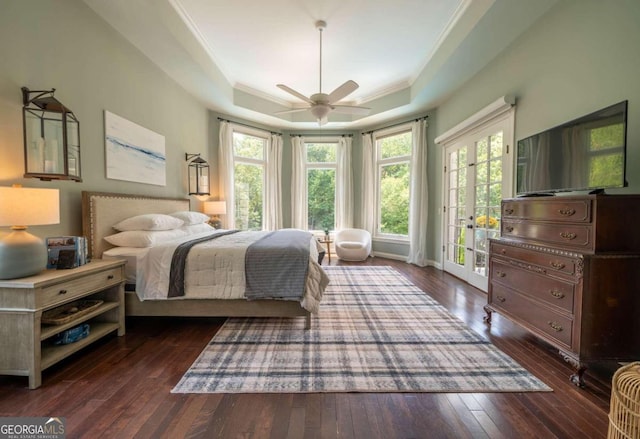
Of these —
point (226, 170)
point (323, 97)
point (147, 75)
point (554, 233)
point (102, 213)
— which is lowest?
point (554, 233)

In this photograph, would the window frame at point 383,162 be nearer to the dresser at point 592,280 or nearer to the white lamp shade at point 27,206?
the dresser at point 592,280

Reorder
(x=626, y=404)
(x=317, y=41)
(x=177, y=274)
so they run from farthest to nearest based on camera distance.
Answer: (x=317, y=41) → (x=177, y=274) → (x=626, y=404)

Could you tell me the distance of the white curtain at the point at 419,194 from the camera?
5.02 meters

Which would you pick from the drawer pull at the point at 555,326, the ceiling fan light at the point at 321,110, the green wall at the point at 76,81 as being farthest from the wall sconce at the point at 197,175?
the drawer pull at the point at 555,326

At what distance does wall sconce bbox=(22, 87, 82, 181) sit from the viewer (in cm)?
196

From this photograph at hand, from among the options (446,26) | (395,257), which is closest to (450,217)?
(395,257)

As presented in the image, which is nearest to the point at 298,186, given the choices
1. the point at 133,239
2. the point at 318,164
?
the point at 318,164

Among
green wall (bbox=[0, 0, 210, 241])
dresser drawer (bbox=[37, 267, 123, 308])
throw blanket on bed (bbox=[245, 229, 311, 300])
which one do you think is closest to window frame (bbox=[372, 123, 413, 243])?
throw blanket on bed (bbox=[245, 229, 311, 300])

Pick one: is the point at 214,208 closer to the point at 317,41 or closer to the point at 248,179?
the point at 248,179

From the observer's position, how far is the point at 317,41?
3.50 metres

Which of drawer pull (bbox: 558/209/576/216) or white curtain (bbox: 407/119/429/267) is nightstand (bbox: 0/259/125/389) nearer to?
drawer pull (bbox: 558/209/576/216)

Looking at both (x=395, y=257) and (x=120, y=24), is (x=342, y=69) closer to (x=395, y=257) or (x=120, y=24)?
(x=120, y=24)

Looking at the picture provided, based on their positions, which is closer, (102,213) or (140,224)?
(102,213)

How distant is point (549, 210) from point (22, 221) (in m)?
3.49
